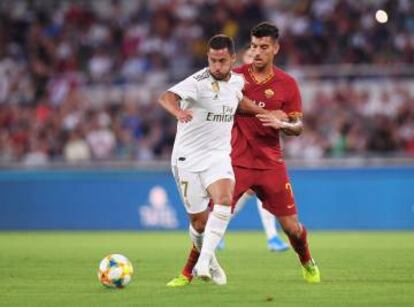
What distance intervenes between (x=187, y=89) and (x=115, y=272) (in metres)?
1.86

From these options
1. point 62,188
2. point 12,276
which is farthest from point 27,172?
point 12,276

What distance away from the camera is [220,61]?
10.4m

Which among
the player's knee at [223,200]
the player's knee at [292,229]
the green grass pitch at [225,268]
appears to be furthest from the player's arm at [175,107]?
the player's knee at [292,229]

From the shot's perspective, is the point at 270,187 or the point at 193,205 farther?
the point at 270,187

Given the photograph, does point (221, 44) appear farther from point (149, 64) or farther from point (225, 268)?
point (149, 64)

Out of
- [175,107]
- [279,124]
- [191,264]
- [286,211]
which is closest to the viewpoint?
[175,107]

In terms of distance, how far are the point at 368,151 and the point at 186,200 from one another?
11.7m

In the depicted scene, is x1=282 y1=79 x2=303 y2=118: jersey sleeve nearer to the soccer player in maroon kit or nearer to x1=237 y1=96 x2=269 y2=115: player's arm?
the soccer player in maroon kit

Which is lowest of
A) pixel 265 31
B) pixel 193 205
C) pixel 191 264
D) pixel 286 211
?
pixel 191 264

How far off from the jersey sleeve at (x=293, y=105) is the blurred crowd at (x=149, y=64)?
1045cm

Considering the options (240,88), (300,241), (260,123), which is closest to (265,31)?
(240,88)

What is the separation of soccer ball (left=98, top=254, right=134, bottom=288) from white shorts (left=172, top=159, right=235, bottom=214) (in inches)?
33.8

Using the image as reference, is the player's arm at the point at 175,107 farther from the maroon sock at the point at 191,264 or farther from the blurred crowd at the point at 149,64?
the blurred crowd at the point at 149,64

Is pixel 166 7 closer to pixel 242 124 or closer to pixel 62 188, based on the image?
pixel 62 188
